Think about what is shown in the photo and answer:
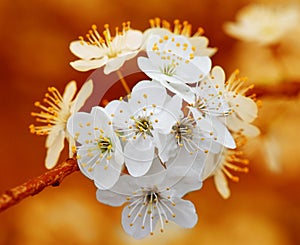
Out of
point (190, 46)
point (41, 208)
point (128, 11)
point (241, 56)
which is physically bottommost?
point (41, 208)

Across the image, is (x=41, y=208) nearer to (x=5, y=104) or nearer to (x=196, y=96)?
(x=5, y=104)

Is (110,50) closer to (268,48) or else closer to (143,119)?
(143,119)

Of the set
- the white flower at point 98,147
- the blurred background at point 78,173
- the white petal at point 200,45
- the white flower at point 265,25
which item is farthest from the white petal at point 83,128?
the blurred background at point 78,173

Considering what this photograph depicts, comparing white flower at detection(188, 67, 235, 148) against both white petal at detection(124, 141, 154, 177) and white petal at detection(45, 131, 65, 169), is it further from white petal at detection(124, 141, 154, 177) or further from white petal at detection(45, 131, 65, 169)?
white petal at detection(45, 131, 65, 169)

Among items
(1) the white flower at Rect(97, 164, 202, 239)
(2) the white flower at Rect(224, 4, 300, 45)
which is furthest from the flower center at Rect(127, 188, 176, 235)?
(2) the white flower at Rect(224, 4, 300, 45)

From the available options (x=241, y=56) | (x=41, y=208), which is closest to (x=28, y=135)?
(x=41, y=208)

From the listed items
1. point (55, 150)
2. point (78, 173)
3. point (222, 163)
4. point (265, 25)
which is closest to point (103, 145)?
point (55, 150)

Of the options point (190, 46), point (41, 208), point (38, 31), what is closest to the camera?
point (190, 46)

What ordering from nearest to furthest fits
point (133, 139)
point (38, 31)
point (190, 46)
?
point (133, 139)
point (190, 46)
point (38, 31)
